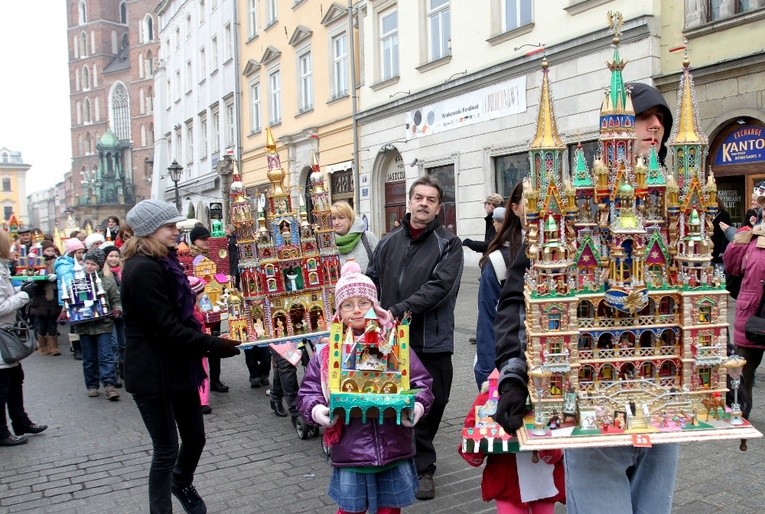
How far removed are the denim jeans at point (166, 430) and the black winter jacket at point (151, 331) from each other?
0.09 metres

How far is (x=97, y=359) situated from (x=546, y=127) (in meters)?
7.23

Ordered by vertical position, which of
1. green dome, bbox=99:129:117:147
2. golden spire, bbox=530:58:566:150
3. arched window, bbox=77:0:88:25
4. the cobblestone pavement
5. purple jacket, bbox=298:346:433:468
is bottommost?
the cobblestone pavement

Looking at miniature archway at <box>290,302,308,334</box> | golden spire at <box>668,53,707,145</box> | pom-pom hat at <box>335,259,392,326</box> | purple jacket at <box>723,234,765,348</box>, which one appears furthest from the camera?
miniature archway at <box>290,302,308,334</box>

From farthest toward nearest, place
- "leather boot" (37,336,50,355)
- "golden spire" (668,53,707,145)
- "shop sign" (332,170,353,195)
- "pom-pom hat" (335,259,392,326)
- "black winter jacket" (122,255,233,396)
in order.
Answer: "shop sign" (332,170,353,195) < "leather boot" (37,336,50,355) < "black winter jacket" (122,255,233,396) < "pom-pom hat" (335,259,392,326) < "golden spire" (668,53,707,145)

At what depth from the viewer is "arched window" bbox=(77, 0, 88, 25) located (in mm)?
76875

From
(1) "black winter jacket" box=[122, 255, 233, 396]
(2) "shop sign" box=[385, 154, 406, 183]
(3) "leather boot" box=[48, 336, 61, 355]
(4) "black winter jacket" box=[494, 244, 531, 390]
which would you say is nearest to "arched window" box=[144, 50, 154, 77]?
(2) "shop sign" box=[385, 154, 406, 183]

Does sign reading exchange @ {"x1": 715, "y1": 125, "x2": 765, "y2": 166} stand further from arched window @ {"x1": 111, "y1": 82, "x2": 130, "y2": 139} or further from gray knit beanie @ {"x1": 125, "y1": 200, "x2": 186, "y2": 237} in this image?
arched window @ {"x1": 111, "y1": 82, "x2": 130, "y2": 139}

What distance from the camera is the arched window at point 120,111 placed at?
245ft

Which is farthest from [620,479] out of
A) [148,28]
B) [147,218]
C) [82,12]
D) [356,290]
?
[82,12]

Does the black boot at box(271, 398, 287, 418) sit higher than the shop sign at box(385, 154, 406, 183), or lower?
lower

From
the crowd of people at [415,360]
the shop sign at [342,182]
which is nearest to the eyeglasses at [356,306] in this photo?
the crowd of people at [415,360]

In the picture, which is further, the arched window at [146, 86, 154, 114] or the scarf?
the arched window at [146, 86, 154, 114]

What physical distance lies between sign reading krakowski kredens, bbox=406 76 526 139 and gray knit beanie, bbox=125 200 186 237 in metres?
12.7

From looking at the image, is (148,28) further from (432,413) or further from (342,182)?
(432,413)
